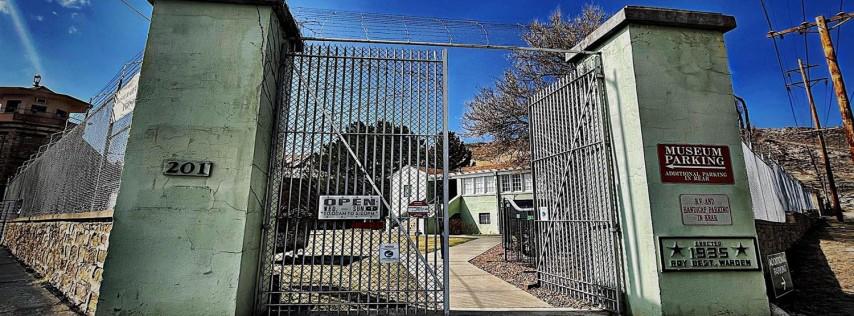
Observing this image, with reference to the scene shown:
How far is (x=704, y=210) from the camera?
421 cm

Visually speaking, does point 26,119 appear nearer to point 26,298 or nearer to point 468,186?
point 26,298

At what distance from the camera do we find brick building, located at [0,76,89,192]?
2469 cm

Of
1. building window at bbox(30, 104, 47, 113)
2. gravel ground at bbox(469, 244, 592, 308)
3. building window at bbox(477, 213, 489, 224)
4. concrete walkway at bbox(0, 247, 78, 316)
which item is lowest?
concrete walkway at bbox(0, 247, 78, 316)

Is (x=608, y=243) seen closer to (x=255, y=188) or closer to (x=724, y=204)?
(x=724, y=204)

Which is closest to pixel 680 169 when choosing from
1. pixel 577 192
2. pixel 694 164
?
pixel 694 164

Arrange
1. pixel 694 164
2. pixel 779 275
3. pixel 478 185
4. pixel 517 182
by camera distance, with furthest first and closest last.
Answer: pixel 478 185, pixel 517 182, pixel 779 275, pixel 694 164

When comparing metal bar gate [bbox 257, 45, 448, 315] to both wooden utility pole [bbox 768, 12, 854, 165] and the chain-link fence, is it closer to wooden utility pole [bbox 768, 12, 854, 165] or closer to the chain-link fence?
the chain-link fence

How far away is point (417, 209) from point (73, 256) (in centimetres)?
591

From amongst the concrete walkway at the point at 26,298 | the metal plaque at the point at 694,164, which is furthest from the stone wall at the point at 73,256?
the metal plaque at the point at 694,164

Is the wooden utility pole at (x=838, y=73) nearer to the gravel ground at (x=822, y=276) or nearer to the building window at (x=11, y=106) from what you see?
the gravel ground at (x=822, y=276)

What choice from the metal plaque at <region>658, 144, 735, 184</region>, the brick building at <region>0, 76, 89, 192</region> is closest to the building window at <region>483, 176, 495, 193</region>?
the metal plaque at <region>658, 144, 735, 184</region>

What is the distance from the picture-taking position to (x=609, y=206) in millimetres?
4629

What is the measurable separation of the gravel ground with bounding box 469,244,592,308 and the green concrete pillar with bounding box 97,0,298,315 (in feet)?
13.3

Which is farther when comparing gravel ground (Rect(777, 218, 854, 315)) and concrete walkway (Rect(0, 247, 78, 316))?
gravel ground (Rect(777, 218, 854, 315))
